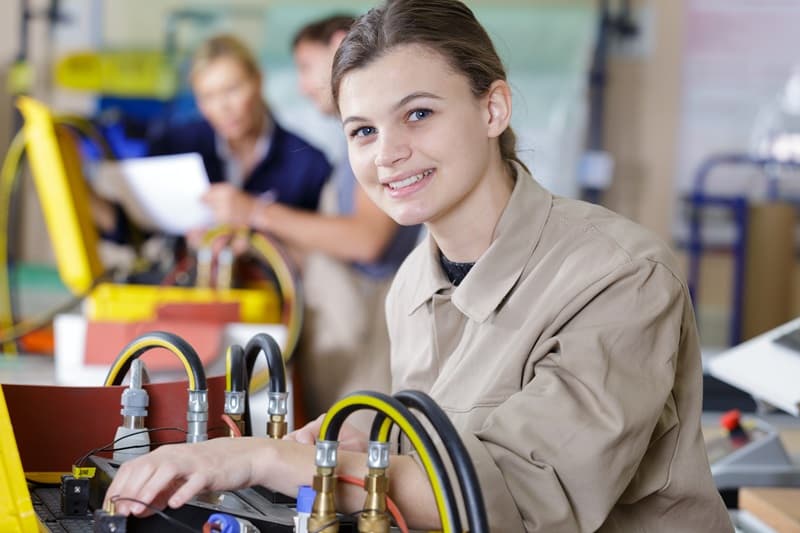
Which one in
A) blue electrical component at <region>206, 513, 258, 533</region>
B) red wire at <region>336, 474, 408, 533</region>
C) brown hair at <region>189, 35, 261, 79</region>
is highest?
brown hair at <region>189, 35, 261, 79</region>

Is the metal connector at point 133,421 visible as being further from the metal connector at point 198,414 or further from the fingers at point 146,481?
the fingers at point 146,481

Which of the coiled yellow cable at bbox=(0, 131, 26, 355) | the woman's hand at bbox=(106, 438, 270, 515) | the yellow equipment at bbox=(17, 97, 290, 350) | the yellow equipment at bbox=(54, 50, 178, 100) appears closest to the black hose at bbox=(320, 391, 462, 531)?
the woman's hand at bbox=(106, 438, 270, 515)

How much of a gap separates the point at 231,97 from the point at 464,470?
7.50 feet

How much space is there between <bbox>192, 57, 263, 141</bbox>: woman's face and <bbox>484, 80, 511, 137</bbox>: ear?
1.81 metres

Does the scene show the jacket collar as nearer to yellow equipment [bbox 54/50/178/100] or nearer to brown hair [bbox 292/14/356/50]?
brown hair [bbox 292/14/356/50]

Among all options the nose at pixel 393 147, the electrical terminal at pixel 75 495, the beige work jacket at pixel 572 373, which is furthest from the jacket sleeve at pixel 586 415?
A: the electrical terminal at pixel 75 495

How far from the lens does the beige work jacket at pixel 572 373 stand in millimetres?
916

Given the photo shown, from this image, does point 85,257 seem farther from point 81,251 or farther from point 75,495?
point 75,495

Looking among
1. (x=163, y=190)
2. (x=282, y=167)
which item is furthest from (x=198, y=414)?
(x=282, y=167)

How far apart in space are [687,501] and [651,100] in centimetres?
488

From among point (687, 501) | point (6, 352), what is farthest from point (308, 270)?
point (687, 501)

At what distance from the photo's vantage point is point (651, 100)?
5.70 metres

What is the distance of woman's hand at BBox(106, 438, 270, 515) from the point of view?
0.83 meters

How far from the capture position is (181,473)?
2.76 ft
